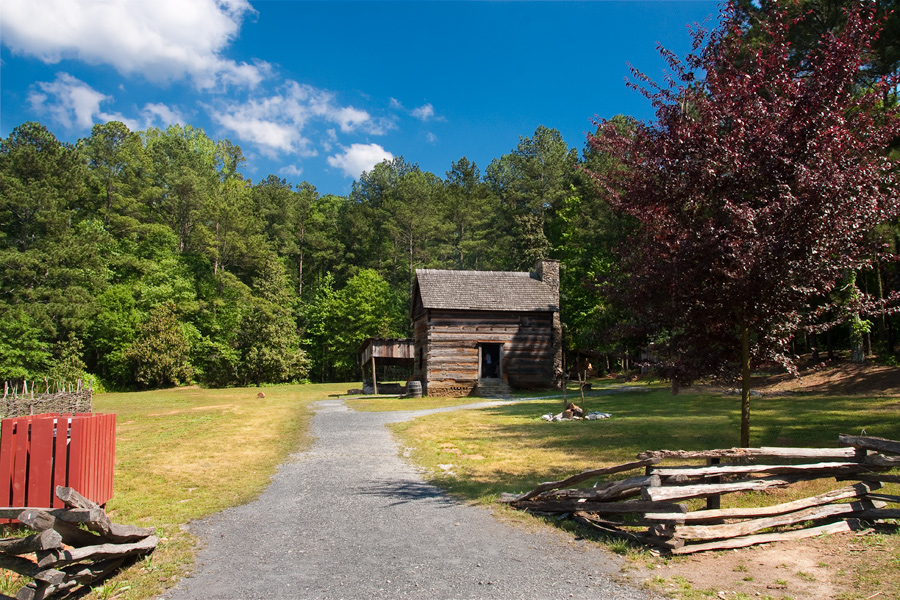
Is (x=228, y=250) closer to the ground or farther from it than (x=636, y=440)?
farther from it

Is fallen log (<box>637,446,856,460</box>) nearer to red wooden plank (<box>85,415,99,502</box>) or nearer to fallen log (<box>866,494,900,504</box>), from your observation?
fallen log (<box>866,494,900,504</box>)

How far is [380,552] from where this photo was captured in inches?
250

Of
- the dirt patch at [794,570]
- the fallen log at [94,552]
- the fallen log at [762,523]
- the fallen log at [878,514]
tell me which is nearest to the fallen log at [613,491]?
the fallen log at [762,523]

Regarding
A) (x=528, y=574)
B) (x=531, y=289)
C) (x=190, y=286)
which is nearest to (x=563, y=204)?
(x=531, y=289)

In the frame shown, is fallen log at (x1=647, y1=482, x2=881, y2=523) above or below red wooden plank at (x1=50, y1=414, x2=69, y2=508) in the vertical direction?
below

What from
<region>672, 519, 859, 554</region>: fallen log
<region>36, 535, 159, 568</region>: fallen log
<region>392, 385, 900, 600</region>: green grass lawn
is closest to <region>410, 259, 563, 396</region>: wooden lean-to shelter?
<region>392, 385, 900, 600</region>: green grass lawn

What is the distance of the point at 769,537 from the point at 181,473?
939cm

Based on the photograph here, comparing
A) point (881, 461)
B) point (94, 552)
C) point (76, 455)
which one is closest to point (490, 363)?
point (881, 461)

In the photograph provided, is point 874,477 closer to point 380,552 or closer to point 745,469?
point 745,469

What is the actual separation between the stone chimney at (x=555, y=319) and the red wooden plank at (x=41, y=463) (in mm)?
25949

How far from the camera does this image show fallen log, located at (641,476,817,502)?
640cm

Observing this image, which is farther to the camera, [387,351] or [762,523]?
[387,351]

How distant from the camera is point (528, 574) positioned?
5711 mm

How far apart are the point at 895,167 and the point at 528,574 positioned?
43.1ft
